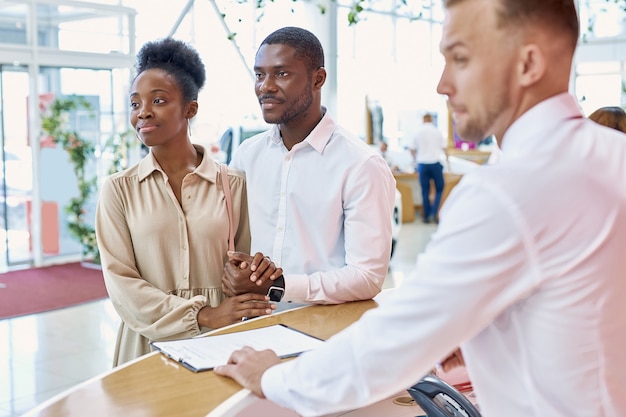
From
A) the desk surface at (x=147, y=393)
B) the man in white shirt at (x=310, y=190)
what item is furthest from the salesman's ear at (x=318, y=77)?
the desk surface at (x=147, y=393)

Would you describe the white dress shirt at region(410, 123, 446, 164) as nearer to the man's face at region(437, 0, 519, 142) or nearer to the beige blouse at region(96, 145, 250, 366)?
the beige blouse at region(96, 145, 250, 366)

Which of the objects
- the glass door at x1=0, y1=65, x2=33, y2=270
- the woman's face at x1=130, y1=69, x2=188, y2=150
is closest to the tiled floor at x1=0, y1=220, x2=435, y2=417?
the glass door at x1=0, y1=65, x2=33, y2=270

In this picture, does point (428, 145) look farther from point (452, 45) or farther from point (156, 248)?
point (452, 45)

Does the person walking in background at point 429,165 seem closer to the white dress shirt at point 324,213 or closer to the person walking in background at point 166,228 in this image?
the white dress shirt at point 324,213

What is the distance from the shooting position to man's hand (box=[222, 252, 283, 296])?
2441 millimetres

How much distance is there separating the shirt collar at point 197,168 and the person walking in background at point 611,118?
1.65 metres

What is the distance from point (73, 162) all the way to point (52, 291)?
6.79ft

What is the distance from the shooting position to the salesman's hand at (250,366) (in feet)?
5.44

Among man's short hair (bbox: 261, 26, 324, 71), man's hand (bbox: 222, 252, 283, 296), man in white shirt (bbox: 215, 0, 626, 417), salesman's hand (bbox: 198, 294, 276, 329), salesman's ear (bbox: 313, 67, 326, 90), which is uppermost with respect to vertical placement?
man's short hair (bbox: 261, 26, 324, 71)

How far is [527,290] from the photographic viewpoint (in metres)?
1.22

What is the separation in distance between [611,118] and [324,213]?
1440mm

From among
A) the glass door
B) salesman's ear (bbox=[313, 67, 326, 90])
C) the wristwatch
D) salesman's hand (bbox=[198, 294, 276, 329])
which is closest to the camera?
salesman's hand (bbox=[198, 294, 276, 329])

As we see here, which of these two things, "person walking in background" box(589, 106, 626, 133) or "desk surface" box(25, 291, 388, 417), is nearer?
"desk surface" box(25, 291, 388, 417)

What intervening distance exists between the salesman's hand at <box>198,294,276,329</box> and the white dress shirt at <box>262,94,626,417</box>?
112cm
